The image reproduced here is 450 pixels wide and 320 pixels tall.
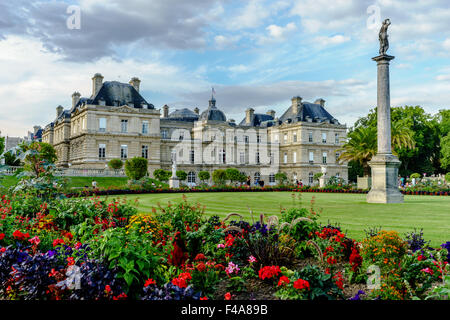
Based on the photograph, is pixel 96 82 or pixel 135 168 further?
pixel 96 82

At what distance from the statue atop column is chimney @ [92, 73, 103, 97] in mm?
43274

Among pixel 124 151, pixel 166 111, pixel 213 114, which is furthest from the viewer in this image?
pixel 166 111

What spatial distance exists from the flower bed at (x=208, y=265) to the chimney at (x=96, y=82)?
4995cm

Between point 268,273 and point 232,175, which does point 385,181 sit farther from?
point 232,175

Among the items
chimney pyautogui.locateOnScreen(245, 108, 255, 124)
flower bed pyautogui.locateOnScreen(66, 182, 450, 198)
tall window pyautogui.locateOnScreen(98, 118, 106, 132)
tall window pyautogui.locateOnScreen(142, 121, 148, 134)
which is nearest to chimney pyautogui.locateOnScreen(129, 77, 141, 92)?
tall window pyautogui.locateOnScreen(142, 121, 148, 134)

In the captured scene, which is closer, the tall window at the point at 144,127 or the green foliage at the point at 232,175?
the green foliage at the point at 232,175

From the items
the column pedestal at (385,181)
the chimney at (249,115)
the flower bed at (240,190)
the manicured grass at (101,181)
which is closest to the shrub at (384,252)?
the column pedestal at (385,181)

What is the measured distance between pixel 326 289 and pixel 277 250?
171cm

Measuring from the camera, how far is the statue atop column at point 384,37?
18.5 meters

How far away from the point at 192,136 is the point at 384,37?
162 feet

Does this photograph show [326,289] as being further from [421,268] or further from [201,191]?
[201,191]

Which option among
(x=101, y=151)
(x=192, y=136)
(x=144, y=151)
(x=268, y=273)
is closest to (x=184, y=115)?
(x=192, y=136)

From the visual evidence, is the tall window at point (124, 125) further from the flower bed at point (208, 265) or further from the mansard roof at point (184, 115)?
the flower bed at point (208, 265)

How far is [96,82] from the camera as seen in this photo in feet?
177
